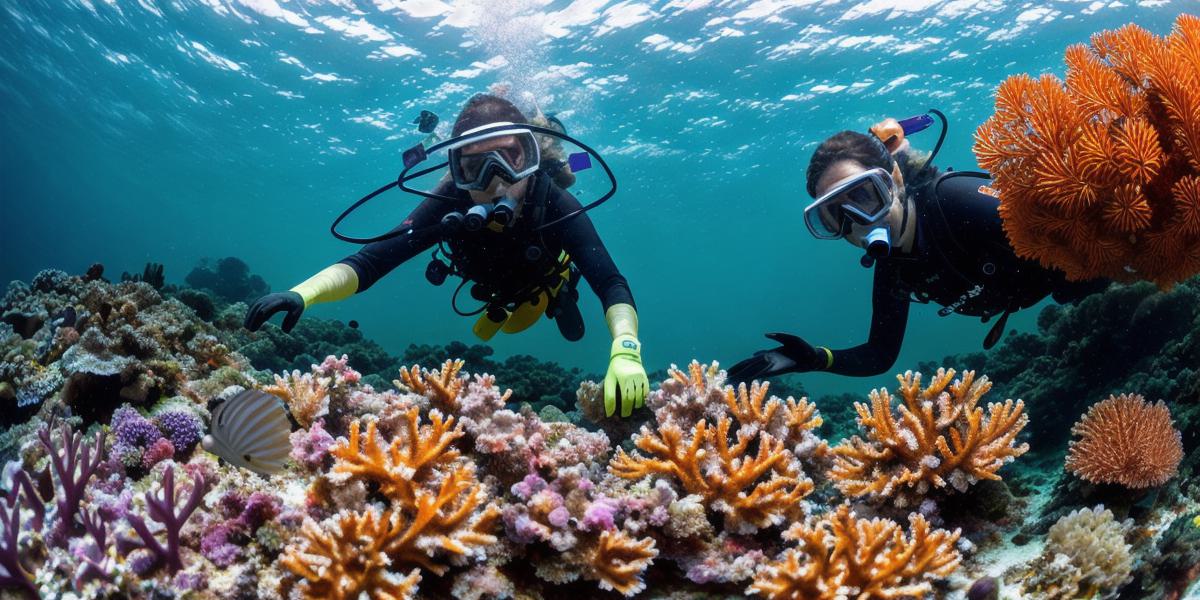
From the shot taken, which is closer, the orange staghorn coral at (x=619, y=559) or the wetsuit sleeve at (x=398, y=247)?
the orange staghorn coral at (x=619, y=559)

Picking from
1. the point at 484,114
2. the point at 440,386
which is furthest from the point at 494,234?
the point at 440,386

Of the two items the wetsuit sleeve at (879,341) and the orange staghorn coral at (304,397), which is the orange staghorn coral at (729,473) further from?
the wetsuit sleeve at (879,341)

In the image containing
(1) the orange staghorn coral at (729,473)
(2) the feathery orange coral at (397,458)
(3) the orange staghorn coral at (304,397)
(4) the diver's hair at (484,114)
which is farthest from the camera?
(4) the diver's hair at (484,114)

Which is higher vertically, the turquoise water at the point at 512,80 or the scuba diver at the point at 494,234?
the turquoise water at the point at 512,80

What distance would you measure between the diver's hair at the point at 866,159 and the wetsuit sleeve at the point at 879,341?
0.95 m

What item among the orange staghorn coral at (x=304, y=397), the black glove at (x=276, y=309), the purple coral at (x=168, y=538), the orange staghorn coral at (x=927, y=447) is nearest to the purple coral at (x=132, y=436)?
the orange staghorn coral at (x=304, y=397)

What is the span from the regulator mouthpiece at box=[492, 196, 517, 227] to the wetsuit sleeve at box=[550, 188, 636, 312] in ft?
1.83

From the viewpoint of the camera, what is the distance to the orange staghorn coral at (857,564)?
2334 millimetres

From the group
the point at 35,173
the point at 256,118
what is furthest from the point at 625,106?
the point at 35,173

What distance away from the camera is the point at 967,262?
440cm

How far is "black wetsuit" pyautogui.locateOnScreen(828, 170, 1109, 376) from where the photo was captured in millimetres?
4227

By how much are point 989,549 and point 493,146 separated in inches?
177

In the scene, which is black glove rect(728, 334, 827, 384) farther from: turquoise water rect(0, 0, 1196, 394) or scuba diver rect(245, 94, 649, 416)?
turquoise water rect(0, 0, 1196, 394)

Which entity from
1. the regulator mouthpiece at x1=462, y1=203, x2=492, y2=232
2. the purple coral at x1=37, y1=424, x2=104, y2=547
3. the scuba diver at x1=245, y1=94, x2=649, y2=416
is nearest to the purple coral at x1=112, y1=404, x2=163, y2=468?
the purple coral at x1=37, y1=424, x2=104, y2=547
